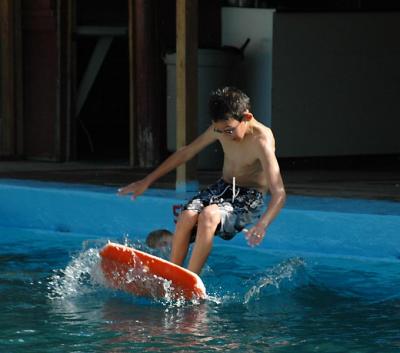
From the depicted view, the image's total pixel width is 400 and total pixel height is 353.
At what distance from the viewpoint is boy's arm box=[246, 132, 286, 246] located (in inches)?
225

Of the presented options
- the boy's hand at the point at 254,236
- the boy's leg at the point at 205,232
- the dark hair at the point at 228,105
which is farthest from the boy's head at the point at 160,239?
the boy's hand at the point at 254,236

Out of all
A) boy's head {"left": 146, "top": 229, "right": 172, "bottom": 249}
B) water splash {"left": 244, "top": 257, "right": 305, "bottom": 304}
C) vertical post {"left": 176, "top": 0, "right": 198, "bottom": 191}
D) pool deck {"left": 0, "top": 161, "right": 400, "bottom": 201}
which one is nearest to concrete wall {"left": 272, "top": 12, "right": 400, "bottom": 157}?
pool deck {"left": 0, "top": 161, "right": 400, "bottom": 201}

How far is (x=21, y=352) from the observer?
17.2ft

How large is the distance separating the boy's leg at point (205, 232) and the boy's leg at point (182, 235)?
7 cm

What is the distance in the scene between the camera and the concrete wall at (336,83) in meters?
10.5

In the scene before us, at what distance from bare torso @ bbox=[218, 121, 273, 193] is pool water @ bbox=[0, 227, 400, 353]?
632 mm

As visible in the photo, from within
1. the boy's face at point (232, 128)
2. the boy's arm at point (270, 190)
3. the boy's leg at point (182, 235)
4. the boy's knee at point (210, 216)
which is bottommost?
the boy's leg at point (182, 235)

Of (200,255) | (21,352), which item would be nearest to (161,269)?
(200,255)

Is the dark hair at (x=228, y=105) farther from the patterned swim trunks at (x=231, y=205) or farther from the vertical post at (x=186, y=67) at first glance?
the vertical post at (x=186, y=67)

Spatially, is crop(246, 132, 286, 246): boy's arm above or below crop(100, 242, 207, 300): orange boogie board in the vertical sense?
above

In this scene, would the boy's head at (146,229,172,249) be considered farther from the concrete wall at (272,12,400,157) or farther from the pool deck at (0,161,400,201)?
the concrete wall at (272,12,400,157)

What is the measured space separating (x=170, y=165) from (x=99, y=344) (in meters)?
1.52

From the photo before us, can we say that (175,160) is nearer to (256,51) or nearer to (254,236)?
(254,236)

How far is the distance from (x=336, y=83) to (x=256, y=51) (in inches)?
32.1
